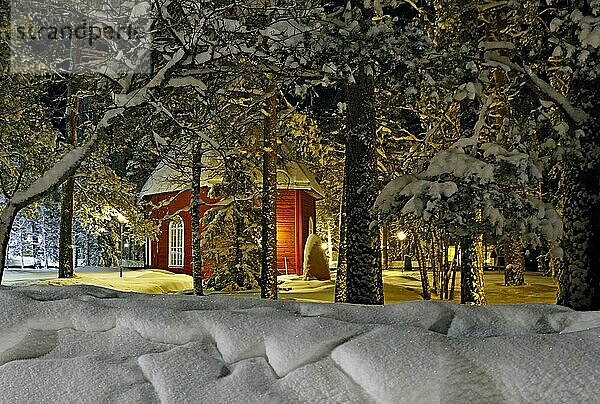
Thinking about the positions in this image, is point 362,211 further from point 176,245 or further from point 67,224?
point 176,245

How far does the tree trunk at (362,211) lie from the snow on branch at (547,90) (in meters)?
2.76

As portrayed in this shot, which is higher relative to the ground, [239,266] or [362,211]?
[362,211]

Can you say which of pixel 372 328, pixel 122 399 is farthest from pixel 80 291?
pixel 372 328

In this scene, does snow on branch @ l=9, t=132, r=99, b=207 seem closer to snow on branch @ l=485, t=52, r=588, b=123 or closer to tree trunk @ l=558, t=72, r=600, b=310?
snow on branch @ l=485, t=52, r=588, b=123

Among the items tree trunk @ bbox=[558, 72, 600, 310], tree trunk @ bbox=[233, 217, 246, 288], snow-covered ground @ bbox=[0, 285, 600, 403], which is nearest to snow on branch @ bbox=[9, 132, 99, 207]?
snow-covered ground @ bbox=[0, 285, 600, 403]

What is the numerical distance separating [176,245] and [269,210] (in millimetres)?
12174

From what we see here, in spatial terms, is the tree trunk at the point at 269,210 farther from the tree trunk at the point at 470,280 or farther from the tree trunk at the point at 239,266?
the tree trunk at the point at 470,280

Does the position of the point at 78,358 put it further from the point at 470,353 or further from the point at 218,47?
the point at 218,47

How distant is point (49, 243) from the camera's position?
3559cm

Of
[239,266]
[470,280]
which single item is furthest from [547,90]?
[239,266]

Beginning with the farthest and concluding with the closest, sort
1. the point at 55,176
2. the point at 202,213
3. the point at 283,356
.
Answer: the point at 202,213
the point at 55,176
the point at 283,356

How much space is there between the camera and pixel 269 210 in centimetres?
Result: 1611

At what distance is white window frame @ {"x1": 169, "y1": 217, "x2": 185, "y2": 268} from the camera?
88.9ft

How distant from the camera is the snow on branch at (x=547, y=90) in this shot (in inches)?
317
